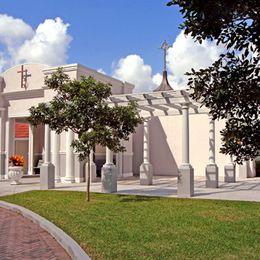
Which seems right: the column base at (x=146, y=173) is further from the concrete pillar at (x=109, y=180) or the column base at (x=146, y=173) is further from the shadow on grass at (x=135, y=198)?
the shadow on grass at (x=135, y=198)

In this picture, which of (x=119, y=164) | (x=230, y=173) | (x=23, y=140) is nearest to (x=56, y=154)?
(x=119, y=164)

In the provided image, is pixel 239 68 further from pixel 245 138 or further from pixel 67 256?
pixel 67 256

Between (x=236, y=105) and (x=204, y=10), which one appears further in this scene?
(x=236, y=105)

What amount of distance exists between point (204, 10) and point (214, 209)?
8088 millimetres

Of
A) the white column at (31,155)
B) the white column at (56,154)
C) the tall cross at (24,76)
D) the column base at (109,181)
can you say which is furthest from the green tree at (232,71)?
the white column at (31,155)

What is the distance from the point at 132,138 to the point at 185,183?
1135 cm

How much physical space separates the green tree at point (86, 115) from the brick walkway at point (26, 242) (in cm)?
324

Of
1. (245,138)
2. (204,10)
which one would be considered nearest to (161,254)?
(245,138)

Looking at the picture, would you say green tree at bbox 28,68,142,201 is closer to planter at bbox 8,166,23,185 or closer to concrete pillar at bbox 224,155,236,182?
planter at bbox 8,166,23,185

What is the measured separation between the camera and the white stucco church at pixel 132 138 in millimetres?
15562

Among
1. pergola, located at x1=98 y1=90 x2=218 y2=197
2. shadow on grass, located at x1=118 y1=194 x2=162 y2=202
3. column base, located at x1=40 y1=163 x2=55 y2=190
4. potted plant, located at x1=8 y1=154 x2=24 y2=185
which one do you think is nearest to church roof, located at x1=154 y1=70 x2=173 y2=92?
pergola, located at x1=98 y1=90 x2=218 y2=197

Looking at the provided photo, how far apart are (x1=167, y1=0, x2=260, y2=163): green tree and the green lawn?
3235mm

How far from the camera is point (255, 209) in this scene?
9938 mm

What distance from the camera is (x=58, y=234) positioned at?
7.21m
